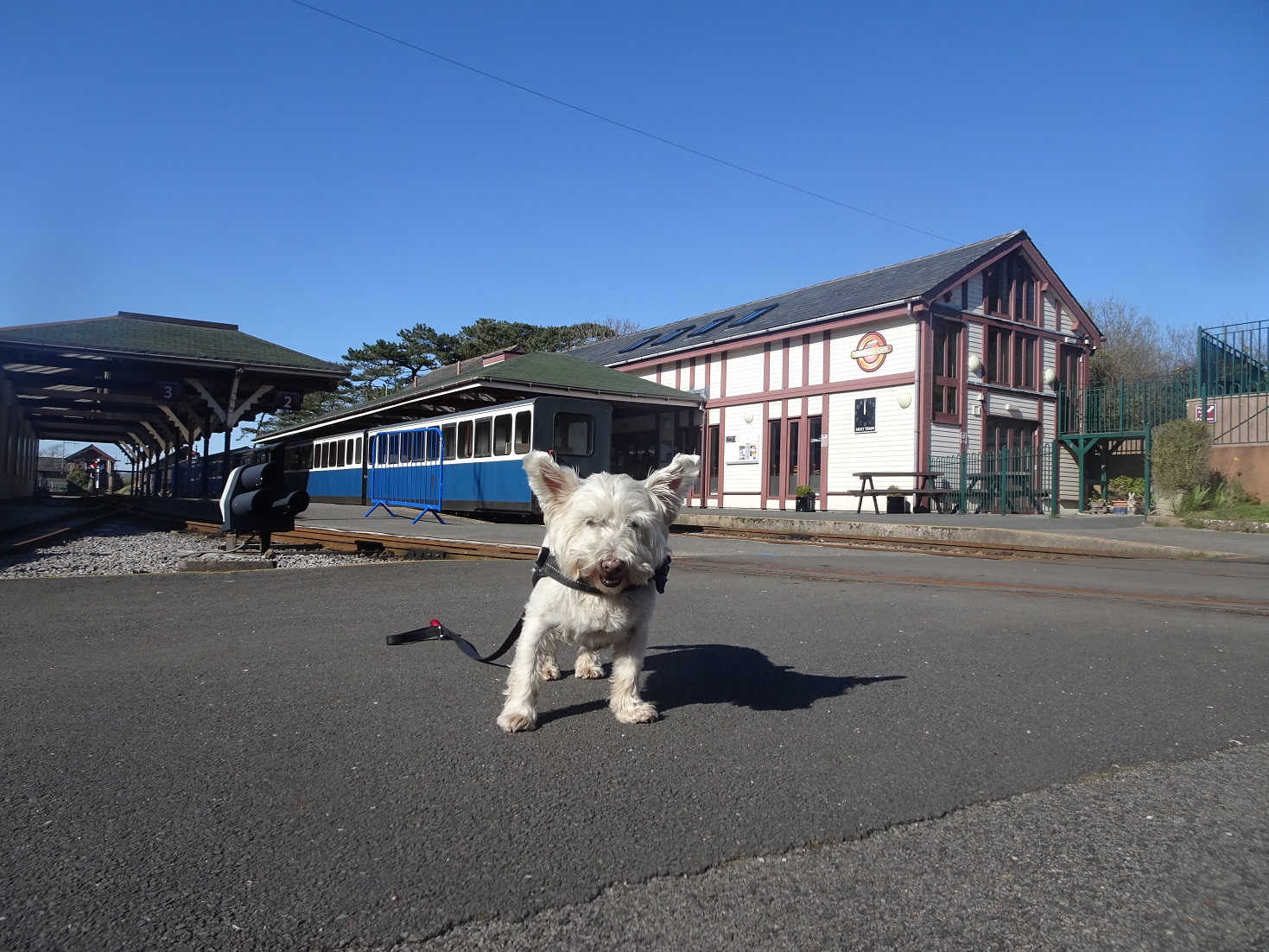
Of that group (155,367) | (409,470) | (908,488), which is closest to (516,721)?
(409,470)


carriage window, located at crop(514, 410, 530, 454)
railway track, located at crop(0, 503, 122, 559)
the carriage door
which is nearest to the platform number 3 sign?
railway track, located at crop(0, 503, 122, 559)

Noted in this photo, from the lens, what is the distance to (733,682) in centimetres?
403

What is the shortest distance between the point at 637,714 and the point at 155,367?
2249 centimetres

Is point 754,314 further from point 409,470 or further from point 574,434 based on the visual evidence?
point 409,470

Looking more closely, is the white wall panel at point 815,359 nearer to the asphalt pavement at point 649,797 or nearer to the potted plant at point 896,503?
the potted plant at point 896,503

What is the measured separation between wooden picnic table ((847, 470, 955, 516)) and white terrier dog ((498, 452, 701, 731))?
70.5ft

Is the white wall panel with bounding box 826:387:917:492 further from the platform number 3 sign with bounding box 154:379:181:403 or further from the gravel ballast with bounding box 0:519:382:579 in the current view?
the platform number 3 sign with bounding box 154:379:181:403

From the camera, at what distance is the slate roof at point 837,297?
26656 mm

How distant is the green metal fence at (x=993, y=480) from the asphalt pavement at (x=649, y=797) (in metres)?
20.5

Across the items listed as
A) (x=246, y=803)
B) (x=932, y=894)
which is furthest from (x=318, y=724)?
(x=932, y=894)

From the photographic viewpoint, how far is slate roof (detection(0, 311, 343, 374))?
18.0 metres

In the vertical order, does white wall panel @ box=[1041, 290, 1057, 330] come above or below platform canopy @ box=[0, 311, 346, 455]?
above

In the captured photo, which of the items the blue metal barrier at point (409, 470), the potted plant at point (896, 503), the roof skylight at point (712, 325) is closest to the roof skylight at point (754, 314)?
the roof skylight at point (712, 325)

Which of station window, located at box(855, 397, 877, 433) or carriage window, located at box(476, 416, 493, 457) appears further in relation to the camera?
station window, located at box(855, 397, 877, 433)
